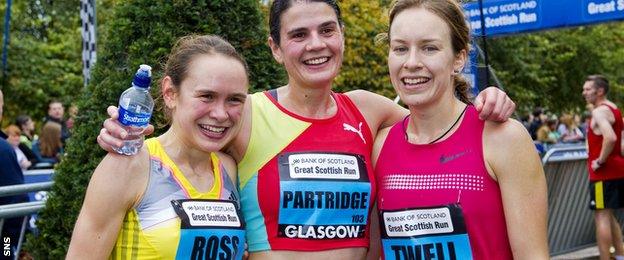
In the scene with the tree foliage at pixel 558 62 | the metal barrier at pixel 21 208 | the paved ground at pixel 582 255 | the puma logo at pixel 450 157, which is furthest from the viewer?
the tree foliage at pixel 558 62

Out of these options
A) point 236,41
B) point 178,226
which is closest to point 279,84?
point 236,41

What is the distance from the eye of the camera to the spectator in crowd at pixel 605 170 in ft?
27.5

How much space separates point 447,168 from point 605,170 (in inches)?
248

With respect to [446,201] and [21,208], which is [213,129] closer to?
[446,201]

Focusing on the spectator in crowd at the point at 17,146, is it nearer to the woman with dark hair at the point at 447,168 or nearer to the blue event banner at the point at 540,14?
the blue event banner at the point at 540,14

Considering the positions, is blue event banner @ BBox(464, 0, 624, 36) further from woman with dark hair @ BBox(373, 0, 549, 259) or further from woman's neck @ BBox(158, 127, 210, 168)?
woman's neck @ BBox(158, 127, 210, 168)

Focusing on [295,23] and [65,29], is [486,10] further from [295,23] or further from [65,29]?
[65,29]

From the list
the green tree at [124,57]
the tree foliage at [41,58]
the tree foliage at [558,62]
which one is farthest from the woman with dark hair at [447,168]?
the tree foliage at [558,62]

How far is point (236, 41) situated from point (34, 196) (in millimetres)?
3844

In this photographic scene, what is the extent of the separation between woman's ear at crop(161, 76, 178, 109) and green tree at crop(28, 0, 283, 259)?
133 centimetres

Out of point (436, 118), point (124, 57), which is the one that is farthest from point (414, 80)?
point (124, 57)

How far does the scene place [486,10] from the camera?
394 inches

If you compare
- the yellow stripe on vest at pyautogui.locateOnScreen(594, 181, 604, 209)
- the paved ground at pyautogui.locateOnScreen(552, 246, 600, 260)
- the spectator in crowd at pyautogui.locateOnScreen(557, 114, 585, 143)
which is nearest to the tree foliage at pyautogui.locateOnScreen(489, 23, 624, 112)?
the spectator in crowd at pyautogui.locateOnScreen(557, 114, 585, 143)

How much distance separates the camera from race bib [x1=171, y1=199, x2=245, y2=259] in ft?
8.57
